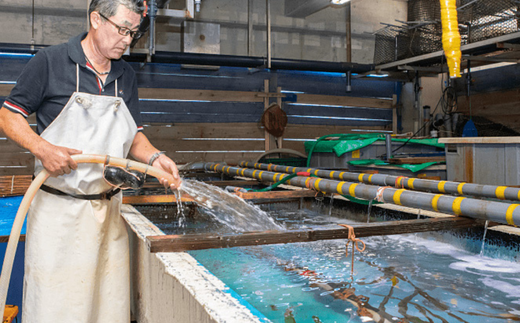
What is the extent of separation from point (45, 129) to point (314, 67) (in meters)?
7.19

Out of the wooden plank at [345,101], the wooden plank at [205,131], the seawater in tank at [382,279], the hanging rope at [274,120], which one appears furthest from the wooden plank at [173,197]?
the wooden plank at [345,101]

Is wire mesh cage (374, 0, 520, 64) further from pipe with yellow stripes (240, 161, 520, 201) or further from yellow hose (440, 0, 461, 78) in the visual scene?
yellow hose (440, 0, 461, 78)

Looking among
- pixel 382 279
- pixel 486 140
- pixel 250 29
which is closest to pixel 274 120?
pixel 250 29

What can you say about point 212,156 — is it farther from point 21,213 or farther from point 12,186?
point 21,213

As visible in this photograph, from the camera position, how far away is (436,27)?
767cm

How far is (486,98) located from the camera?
28.3 ft

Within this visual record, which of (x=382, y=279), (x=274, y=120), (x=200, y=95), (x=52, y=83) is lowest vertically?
(x=382, y=279)

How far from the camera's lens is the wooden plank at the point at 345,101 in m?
9.34

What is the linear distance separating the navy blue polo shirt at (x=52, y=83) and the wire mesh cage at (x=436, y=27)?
552 cm

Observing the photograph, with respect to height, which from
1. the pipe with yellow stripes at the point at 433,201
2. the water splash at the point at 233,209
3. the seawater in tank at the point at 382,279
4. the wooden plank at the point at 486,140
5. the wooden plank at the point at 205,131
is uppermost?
the wooden plank at the point at 205,131

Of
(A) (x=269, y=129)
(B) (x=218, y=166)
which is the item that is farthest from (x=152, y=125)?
(B) (x=218, y=166)

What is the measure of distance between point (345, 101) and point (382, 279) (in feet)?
26.1

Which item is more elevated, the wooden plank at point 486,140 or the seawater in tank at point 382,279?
the wooden plank at point 486,140

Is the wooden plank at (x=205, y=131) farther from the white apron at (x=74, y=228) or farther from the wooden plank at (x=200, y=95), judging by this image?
the white apron at (x=74, y=228)
